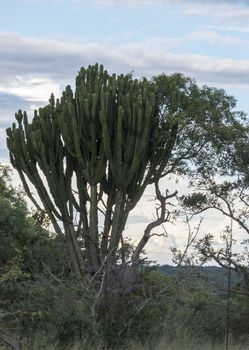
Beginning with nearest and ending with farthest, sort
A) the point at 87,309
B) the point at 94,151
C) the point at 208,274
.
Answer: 1. the point at 87,309
2. the point at 208,274
3. the point at 94,151

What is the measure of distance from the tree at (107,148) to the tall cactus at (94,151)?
0.08 ft

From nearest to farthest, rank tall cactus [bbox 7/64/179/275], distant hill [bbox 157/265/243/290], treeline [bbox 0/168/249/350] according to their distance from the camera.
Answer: treeline [bbox 0/168/249/350] < distant hill [bbox 157/265/243/290] < tall cactus [bbox 7/64/179/275]

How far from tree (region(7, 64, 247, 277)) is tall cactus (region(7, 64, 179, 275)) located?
0.08 feet

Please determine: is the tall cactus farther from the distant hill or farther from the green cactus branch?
the distant hill

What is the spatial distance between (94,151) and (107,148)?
0.63m

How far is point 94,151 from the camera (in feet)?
70.0

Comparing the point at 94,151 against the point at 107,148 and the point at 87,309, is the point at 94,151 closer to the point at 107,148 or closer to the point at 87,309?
the point at 107,148

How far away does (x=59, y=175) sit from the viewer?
854 inches

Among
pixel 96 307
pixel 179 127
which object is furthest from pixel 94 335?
pixel 179 127

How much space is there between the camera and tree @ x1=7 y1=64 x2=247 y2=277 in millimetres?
21031

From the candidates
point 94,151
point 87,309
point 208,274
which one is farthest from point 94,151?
point 87,309

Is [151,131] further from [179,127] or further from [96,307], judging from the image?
[96,307]

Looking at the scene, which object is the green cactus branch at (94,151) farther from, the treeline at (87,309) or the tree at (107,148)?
the treeline at (87,309)

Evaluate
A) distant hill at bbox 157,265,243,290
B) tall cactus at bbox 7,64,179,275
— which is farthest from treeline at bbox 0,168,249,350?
tall cactus at bbox 7,64,179,275
